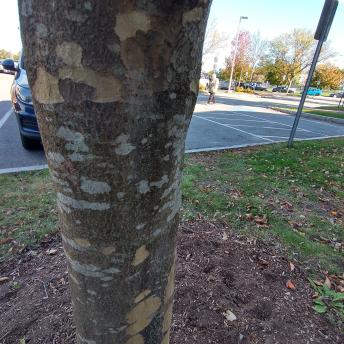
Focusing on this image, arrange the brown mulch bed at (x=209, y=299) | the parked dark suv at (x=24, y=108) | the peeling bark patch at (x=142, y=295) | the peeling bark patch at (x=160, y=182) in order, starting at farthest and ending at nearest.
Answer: the parked dark suv at (x=24, y=108)
the brown mulch bed at (x=209, y=299)
the peeling bark patch at (x=142, y=295)
the peeling bark patch at (x=160, y=182)

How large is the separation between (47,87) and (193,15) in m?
0.41

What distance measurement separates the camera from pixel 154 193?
0.87 m

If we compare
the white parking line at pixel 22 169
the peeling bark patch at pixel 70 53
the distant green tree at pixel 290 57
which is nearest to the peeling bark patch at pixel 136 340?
the peeling bark patch at pixel 70 53

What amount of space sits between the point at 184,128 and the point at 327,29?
6.60 meters

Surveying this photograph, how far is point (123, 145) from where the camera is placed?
747 millimetres

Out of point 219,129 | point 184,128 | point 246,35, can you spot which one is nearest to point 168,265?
point 184,128

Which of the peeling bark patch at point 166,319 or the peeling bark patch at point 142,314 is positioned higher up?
the peeling bark patch at point 142,314

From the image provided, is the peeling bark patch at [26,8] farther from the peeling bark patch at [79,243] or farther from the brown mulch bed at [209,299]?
the brown mulch bed at [209,299]

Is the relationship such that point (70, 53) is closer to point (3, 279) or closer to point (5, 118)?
point (3, 279)

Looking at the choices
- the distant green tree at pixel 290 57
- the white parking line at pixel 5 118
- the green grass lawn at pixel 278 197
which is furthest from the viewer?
the distant green tree at pixel 290 57

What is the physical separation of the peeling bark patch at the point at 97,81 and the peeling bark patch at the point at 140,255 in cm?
50

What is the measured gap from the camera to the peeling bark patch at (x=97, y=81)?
0.66 metres

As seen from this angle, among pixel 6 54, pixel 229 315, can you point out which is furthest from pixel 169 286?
pixel 6 54

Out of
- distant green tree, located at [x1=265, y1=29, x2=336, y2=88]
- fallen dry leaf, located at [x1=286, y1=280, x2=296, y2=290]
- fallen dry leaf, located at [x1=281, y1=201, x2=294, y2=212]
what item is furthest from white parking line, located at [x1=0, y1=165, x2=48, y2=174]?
distant green tree, located at [x1=265, y1=29, x2=336, y2=88]
